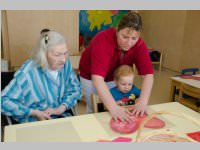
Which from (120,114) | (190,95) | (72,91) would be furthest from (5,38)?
(120,114)

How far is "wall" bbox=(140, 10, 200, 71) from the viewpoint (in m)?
4.32

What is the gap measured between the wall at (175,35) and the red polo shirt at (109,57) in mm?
3246

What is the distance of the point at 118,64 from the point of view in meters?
1.48

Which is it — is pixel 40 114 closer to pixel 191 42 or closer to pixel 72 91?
pixel 72 91

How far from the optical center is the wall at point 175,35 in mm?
4320

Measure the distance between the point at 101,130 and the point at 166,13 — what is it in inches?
172

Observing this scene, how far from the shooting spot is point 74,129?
1059 millimetres

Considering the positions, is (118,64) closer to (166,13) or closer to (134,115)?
(134,115)

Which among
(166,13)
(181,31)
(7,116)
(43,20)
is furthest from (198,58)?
(7,116)

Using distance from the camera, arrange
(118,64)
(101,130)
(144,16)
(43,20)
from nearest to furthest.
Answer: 1. (101,130)
2. (118,64)
3. (43,20)
4. (144,16)

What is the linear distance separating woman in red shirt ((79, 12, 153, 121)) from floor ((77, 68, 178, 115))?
4.38 ft

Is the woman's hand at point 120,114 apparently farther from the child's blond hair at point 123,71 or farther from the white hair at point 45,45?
the white hair at point 45,45

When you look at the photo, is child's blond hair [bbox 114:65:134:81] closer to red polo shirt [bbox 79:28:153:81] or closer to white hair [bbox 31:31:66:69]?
red polo shirt [bbox 79:28:153:81]

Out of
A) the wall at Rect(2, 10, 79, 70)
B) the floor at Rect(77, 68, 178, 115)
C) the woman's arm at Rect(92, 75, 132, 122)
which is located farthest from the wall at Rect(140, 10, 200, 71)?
the woman's arm at Rect(92, 75, 132, 122)
